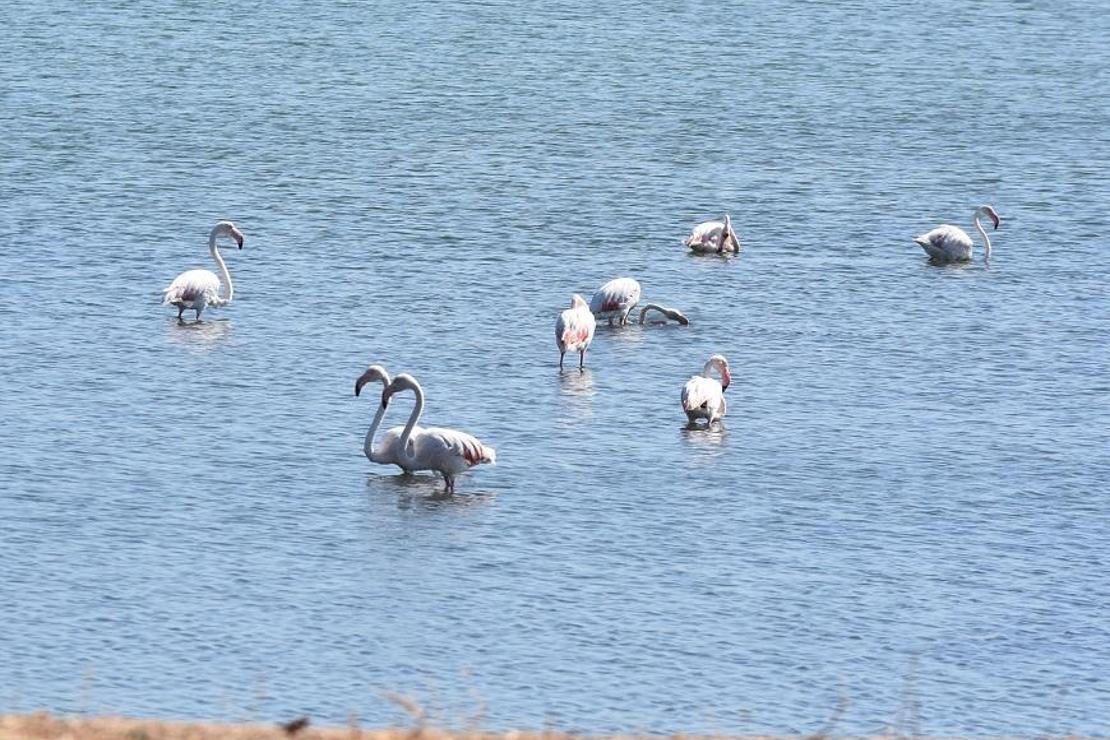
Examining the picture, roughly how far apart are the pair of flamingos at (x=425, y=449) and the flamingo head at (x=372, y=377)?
101 cm

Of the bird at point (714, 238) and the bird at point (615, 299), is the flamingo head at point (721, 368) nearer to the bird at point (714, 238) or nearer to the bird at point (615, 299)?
the bird at point (615, 299)

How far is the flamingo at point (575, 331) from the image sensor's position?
33531mm

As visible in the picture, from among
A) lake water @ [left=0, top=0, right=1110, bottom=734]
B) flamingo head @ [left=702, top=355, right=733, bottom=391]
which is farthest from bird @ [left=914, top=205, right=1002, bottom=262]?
flamingo head @ [left=702, top=355, right=733, bottom=391]

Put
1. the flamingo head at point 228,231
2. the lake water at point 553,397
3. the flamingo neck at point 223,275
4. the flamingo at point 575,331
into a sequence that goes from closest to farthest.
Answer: the lake water at point 553,397 < the flamingo at point 575,331 < the flamingo neck at point 223,275 < the flamingo head at point 228,231

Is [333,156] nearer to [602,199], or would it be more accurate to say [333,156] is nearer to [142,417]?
[602,199]

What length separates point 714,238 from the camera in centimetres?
4144

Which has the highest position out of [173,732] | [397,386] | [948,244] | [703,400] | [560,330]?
[948,244]

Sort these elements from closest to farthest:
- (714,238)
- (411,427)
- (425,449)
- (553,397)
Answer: (425,449) < (411,427) < (553,397) < (714,238)

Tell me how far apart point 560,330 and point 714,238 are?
27.8 feet

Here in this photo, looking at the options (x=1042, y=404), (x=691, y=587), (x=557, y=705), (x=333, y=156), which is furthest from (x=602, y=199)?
(x=557, y=705)

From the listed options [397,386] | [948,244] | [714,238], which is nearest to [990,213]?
[948,244]

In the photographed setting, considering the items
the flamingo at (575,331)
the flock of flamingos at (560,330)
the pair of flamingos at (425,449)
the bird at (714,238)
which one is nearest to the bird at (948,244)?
the flock of flamingos at (560,330)

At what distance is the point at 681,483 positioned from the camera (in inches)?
1110

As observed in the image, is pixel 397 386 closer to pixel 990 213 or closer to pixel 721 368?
pixel 721 368
